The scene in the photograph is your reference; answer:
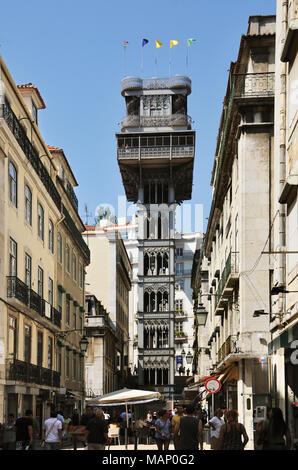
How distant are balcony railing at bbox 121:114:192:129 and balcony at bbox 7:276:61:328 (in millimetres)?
52736

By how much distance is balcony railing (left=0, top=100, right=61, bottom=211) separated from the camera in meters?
29.9

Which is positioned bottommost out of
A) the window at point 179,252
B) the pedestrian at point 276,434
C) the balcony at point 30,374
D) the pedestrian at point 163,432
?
the pedestrian at point 163,432

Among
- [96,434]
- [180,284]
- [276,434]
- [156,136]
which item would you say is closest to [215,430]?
[96,434]

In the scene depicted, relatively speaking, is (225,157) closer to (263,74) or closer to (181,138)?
(263,74)

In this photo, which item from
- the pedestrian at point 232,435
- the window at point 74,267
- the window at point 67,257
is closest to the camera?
the pedestrian at point 232,435

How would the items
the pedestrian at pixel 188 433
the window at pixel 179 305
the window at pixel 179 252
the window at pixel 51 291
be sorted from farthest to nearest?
the window at pixel 179 252, the window at pixel 179 305, the window at pixel 51 291, the pedestrian at pixel 188 433

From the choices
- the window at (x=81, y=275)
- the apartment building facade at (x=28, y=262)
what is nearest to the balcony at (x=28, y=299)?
the apartment building facade at (x=28, y=262)

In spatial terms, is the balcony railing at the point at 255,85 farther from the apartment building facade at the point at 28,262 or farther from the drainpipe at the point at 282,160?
the apartment building facade at the point at 28,262

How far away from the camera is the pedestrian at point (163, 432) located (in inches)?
872

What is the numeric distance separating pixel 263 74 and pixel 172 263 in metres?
58.8

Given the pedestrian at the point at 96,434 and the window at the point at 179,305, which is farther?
the window at the point at 179,305

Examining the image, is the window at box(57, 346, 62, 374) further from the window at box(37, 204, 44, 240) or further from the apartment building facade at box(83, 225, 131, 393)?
the apartment building facade at box(83, 225, 131, 393)

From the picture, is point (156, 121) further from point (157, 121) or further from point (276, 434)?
point (276, 434)
